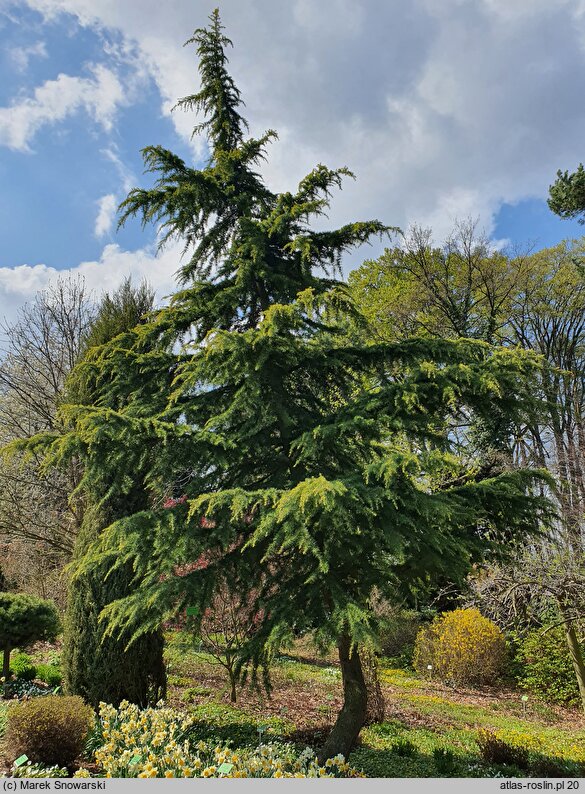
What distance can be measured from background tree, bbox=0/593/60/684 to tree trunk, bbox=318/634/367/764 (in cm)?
559

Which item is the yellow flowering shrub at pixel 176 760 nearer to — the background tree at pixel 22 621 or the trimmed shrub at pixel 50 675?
the background tree at pixel 22 621

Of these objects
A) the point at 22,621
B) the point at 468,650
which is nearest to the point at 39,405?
the point at 22,621

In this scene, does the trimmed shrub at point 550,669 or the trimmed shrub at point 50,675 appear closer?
the trimmed shrub at point 50,675

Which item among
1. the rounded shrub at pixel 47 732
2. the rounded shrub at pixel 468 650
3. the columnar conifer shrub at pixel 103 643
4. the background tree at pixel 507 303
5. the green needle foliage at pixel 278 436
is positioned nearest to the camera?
the green needle foliage at pixel 278 436

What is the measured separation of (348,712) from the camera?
15.9 feet

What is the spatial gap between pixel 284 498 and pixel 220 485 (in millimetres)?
1690

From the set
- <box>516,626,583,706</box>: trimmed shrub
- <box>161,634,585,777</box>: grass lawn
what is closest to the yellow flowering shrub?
<box>161,634,585,777</box>: grass lawn

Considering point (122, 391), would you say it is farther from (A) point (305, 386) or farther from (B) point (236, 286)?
(A) point (305, 386)

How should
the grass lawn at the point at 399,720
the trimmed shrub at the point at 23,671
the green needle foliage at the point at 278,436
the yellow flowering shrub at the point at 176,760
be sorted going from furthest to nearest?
the trimmed shrub at the point at 23,671 → the grass lawn at the point at 399,720 → the green needle foliage at the point at 278,436 → the yellow flowering shrub at the point at 176,760

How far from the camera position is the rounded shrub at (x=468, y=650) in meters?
11.6

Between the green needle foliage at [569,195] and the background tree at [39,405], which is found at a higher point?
the green needle foliage at [569,195]

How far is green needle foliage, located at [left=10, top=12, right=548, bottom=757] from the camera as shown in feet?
13.1

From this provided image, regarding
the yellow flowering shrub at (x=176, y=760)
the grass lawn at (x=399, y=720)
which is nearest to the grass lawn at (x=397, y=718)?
the grass lawn at (x=399, y=720)

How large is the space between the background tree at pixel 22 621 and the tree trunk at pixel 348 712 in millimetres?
5590
